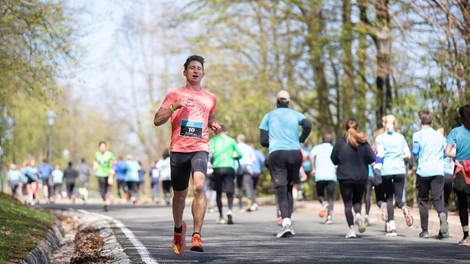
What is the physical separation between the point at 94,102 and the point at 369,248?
80427mm

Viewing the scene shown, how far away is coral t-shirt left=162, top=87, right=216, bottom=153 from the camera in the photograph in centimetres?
1053

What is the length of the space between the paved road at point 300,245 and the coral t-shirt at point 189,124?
1.14 m

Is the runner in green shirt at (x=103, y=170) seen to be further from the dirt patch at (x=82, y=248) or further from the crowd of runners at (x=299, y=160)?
the crowd of runners at (x=299, y=160)

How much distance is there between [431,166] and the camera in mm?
15211

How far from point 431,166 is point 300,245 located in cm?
321

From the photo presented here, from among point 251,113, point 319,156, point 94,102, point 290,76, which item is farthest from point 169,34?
point 94,102

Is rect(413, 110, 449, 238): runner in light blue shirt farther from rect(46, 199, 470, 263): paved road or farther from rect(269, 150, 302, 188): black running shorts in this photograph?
rect(269, 150, 302, 188): black running shorts

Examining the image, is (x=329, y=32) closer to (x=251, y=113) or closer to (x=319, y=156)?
(x=319, y=156)

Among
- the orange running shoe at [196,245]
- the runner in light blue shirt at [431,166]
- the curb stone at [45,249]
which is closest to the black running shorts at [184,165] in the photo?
the orange running shoe at [196,245]

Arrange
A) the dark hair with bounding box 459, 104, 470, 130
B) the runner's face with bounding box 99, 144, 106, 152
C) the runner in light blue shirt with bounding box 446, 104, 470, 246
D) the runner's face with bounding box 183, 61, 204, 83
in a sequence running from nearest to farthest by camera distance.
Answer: the runner's face with bounding box 183, 61, 204, 83 → the runner in light blue shirt with bounding box 446, 104, 470, 246 → the dark hair with bounding box 459, 104, 470, 130 → the runner's face with bounding box 99, 144, 106, 152

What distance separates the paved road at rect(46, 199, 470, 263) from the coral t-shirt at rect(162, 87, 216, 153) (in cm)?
114

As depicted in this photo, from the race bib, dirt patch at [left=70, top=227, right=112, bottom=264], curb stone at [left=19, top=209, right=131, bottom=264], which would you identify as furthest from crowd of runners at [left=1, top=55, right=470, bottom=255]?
dirt patch at [left=70, top=227, right=112, bottom=264]

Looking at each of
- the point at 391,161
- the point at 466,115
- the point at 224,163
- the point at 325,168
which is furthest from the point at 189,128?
the point at 325,168

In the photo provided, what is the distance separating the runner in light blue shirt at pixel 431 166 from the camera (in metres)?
15.1
